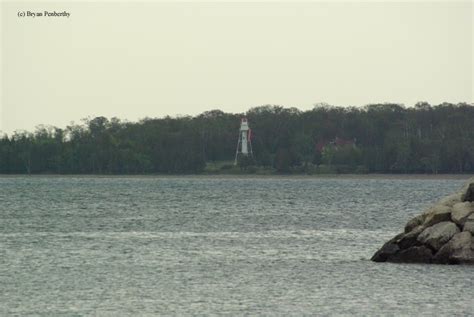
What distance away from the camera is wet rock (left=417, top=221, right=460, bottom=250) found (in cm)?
4344

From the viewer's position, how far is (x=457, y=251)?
43.2m

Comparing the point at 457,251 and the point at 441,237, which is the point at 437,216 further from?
the point at 457,251

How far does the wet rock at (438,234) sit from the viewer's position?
43.4 m

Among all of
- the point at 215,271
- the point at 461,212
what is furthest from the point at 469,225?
the point at 215,271

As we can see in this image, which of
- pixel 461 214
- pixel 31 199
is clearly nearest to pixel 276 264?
pixel 461 214

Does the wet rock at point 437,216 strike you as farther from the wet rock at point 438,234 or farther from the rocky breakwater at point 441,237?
the wet rock at point 438,234

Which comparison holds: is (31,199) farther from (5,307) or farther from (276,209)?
(5,307)

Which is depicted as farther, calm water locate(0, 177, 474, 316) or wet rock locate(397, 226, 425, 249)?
wet rock locate(397, 226, 425, 249)

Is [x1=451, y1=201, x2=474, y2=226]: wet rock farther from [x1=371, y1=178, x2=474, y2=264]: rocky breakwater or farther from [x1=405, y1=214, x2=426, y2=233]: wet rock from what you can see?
[x1=405, y1=214, x2=426, y2=233]: wet rock

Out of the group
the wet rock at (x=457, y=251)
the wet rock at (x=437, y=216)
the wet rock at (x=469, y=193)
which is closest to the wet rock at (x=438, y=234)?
the wet rock at (x=457, y=251)

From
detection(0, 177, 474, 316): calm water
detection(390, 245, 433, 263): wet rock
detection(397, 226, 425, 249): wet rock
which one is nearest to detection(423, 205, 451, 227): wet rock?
detection(397, 226, 425, 249): wet rock

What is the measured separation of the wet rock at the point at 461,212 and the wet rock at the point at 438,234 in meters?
0.28

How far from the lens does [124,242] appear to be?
58969 millimetres

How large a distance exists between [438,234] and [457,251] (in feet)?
3.54
